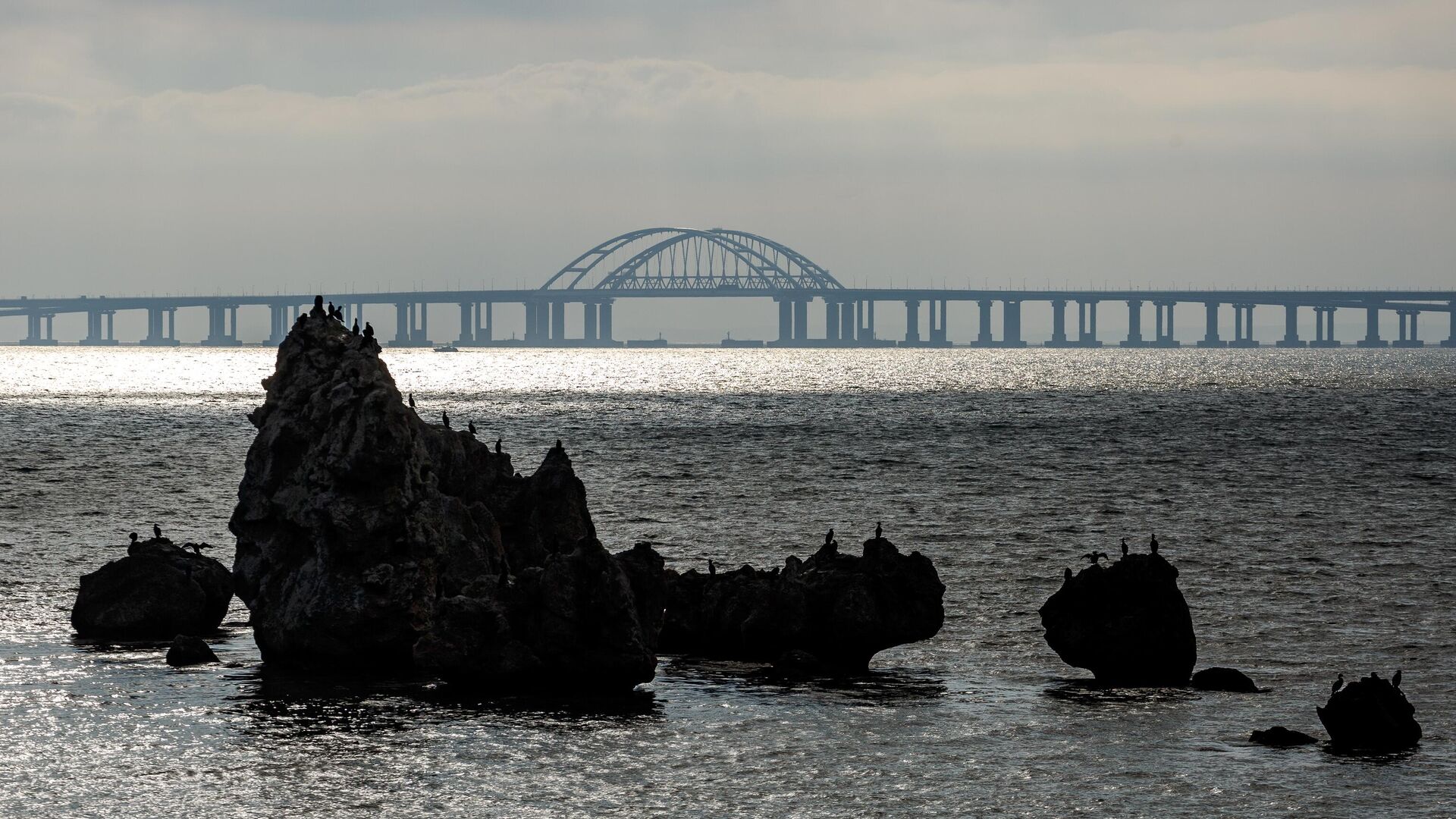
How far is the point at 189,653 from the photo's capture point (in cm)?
2789

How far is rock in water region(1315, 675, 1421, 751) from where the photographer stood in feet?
74.1

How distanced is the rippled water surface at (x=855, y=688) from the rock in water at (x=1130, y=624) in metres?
0.87

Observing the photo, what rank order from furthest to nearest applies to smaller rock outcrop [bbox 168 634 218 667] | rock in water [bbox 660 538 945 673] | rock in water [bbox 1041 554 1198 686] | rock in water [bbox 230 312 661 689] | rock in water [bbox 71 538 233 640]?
A: rock in water [bbox 71 538 233 640]
rock in water [bbox 660 538 945 673]
smaller rock outcrop [bbox 168 634 218 667]
rock in water [bbox 1041 554 1198 686]
rock in water [bbox 230 312 661 689]

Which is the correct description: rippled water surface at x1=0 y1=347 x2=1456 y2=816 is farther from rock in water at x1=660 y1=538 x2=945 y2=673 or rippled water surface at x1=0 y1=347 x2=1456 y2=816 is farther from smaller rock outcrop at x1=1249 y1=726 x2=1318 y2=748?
rock in water at x1=660 y1=538 x2=945 y2=673

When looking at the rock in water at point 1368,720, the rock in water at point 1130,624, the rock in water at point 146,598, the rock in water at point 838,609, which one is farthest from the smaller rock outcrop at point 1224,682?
the rock in water at point 146,598

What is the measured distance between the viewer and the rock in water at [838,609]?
2831 cm

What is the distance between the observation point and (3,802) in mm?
19719

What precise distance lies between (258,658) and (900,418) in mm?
94265

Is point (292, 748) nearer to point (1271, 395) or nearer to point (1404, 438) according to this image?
point (1404, 438)

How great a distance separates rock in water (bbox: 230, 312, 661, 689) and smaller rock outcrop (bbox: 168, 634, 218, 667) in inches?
37.4

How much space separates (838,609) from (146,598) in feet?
40.9

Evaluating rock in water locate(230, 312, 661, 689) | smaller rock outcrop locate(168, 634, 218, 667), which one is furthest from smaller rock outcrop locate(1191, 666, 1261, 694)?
smaller rock outcrop locate(168, 634, 218, 667)

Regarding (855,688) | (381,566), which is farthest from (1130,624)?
(381,566)

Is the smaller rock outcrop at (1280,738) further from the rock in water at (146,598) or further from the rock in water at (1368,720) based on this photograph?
the rock in water at (146,598)
